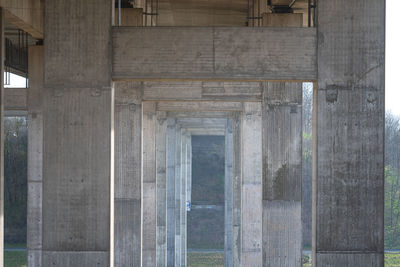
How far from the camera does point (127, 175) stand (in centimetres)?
1329

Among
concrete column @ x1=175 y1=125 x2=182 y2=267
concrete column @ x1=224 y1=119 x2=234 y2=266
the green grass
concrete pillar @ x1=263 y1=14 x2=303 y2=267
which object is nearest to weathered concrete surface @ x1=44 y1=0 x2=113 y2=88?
concrete pillar @ x1=263 y1=14 x2=303 y2=267

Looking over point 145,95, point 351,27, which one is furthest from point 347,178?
point 145,95

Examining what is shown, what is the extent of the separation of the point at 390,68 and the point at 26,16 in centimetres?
5231

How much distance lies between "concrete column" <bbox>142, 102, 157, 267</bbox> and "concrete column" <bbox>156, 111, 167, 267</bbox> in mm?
4297

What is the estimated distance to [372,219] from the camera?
29.1ft

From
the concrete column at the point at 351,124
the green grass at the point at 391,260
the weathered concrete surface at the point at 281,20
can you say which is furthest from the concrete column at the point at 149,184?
the green grass at the point at 391,260

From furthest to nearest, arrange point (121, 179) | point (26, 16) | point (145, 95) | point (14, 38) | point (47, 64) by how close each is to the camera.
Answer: point (14, 38)
point (145, 95)
point (121, 179)
point (26, 16)
point (47, 64)

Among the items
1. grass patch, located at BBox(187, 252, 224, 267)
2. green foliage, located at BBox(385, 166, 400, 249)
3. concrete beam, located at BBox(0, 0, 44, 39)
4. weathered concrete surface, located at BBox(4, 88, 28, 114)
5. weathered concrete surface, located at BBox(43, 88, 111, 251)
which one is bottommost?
grass patch, located at BBox(187, 252, 224, 267)

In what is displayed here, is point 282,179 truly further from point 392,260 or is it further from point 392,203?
point 392,203

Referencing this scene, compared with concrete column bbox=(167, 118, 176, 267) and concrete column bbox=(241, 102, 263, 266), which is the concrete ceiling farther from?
concrete column bbox=(167, 118, 176, 267)

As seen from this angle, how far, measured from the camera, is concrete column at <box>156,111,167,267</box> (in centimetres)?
2275

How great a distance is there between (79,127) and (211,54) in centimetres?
219

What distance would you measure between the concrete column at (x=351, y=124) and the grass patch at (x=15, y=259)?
28257mm

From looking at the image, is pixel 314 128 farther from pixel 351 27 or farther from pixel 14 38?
pixel 14 38
